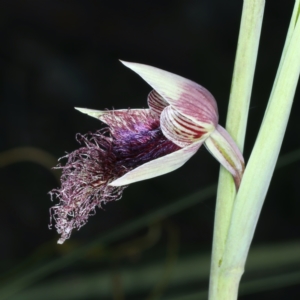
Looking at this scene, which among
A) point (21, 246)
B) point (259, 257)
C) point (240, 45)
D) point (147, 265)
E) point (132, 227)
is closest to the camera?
point (240, 45)

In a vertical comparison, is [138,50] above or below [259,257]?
above

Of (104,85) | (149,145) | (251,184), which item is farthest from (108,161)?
(104,85)

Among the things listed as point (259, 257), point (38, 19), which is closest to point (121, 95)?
point (38, 19)

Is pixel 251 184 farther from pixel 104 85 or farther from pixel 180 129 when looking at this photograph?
pixel 104 85

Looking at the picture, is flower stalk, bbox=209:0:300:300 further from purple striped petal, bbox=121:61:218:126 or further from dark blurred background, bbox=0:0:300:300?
dark blurred background, bbox=0:0:300:300

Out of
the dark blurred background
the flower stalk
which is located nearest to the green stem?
the flower stalk

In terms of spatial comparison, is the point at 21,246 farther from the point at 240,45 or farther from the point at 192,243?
the point at 240,45

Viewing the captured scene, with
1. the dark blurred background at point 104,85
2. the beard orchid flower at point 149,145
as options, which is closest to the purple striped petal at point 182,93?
the beard orchid flower at point 149,145
